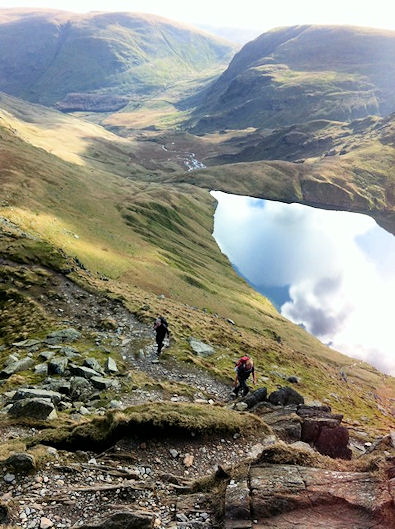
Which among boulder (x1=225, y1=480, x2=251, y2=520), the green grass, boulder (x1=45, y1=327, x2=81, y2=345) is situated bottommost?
boulder (x1=45, y1=327, x2=81, y2=345)

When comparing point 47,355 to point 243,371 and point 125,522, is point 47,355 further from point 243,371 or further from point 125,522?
point 125,522

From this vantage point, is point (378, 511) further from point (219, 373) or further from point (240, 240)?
point (240, 240)

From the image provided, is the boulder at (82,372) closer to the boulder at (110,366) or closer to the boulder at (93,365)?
the boulder at (93,365)

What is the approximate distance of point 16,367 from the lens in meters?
23.4

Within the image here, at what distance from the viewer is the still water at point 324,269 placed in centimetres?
10761

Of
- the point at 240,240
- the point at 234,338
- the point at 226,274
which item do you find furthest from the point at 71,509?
the point at 240,240

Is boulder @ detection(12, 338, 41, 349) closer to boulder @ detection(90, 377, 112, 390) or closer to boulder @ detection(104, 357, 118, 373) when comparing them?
boulder @ detection(104, 357, 118, 373)

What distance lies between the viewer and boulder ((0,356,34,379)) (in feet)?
75.3

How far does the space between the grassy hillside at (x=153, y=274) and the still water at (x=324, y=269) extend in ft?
61.2

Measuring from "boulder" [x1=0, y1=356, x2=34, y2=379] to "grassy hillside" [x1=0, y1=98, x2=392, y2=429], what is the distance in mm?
4283

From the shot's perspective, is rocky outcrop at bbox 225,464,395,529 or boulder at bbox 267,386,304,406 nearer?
rocky outcrop at bbox 225,464,395,529

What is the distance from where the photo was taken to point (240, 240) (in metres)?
159

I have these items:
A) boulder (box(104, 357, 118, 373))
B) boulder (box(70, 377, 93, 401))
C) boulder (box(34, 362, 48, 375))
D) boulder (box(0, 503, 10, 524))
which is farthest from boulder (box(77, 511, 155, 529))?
boulder (box(104, 357, 118, 373))

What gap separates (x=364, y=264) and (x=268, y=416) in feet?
453
